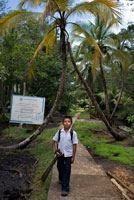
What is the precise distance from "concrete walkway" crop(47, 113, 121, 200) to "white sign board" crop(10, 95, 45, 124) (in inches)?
158

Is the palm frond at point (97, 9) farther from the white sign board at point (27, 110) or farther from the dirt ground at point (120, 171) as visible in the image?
the dirt ground at point (120, 171)

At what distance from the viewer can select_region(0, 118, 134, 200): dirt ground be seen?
448cm

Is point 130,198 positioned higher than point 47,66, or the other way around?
point 47,66

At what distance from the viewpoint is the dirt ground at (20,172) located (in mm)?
4480

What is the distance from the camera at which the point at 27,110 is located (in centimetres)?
977

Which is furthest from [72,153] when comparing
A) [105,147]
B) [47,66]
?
[47,66]

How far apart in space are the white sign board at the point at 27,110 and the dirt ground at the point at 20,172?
1.73 metres

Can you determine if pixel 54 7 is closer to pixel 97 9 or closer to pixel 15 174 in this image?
pixel 97 9

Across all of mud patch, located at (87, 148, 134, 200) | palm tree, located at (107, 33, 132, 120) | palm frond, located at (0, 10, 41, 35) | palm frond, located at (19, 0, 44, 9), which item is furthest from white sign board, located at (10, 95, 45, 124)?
palm tree, located at (107, 33, 132, 120)

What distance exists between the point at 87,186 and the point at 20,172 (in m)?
2.05

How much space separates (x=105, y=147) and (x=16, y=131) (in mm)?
5896

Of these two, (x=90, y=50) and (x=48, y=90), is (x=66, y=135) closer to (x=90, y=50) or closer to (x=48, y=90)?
(x=90, y=50)

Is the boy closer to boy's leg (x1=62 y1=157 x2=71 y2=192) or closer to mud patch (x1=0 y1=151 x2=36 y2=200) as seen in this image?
boy's leg (x1=62 y1=157 x2=71 y2=192)

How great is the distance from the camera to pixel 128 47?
13.8 metres
